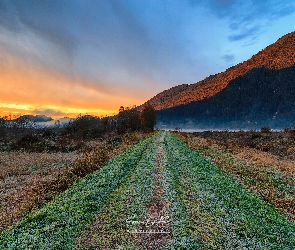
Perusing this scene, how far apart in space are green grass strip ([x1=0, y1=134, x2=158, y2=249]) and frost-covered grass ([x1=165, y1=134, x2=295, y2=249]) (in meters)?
2.78

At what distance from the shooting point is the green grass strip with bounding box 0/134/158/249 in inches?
251

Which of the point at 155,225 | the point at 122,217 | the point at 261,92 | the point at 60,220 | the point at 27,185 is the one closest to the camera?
Result: the point at 155,225

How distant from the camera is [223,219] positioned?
7.89 metres

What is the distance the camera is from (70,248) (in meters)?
6.08

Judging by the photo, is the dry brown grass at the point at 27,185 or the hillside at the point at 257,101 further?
the hillside at the point at 257,101

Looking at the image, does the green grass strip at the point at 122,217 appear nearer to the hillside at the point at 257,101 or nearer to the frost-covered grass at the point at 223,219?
the frost-covered grass at the point at 223,219


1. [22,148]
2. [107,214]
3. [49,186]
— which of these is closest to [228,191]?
[107,214]

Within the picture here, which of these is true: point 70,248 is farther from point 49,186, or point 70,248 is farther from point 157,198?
point 49,186

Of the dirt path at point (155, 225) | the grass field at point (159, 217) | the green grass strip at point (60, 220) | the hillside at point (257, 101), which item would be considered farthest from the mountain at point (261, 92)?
the green grass strip at point (60, 220)

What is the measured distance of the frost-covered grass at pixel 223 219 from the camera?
21.6ft

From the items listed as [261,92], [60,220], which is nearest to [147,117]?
[60,220]

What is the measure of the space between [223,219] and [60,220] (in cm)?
520

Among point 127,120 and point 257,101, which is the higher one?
point 257,101

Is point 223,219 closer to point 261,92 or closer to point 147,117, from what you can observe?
point 147,117
